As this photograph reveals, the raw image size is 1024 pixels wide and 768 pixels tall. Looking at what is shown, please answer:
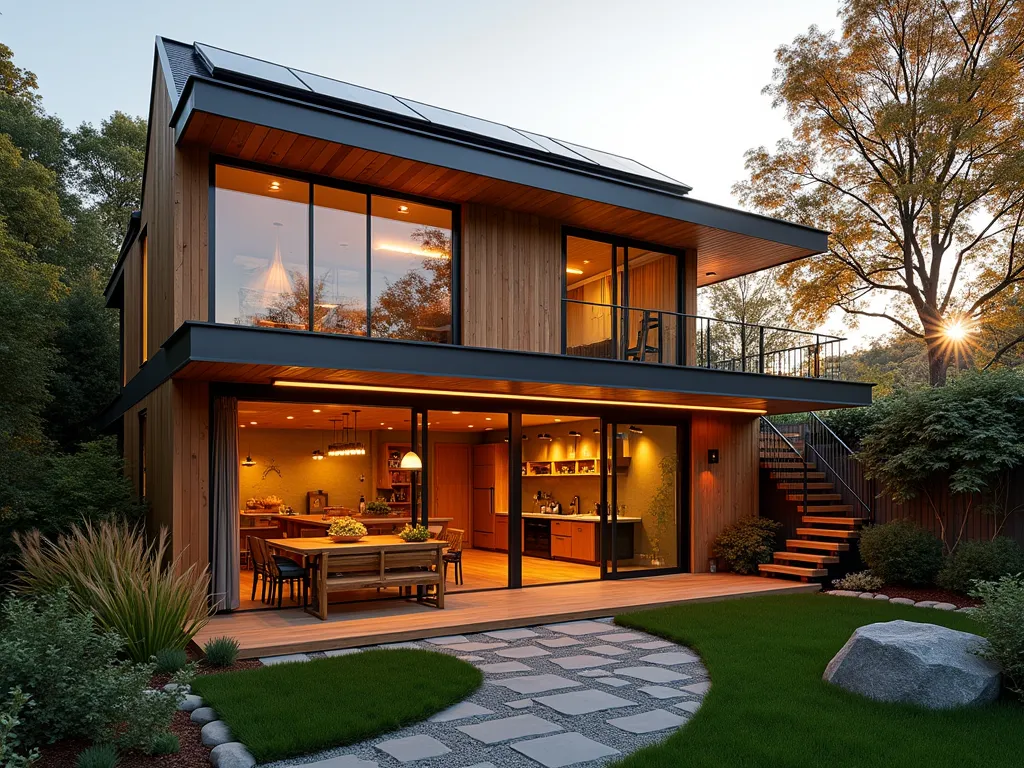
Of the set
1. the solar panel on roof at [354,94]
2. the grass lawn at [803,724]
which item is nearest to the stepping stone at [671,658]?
the grass lawn at [803,724]

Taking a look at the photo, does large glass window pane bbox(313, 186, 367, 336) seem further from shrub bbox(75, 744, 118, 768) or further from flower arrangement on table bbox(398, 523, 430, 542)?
shrub bbox(75, 744, 118, 768)

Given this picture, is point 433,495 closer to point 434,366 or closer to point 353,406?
point 353,406

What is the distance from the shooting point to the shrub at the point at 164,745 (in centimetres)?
462

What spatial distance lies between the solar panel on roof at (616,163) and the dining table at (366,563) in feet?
23.4

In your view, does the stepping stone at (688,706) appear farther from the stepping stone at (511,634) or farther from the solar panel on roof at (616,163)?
the solar panel on roof at (616,163)

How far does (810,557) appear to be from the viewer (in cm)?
1227

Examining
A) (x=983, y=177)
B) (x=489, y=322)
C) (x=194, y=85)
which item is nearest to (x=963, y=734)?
(x=489, y=322)

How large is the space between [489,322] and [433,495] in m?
7.51

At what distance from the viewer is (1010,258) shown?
1888 cm

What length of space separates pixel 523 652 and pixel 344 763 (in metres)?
3.26

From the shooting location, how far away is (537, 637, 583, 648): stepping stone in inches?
311

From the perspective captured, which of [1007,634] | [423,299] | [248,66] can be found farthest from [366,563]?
[248,66]

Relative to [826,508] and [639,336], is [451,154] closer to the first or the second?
[639,336]

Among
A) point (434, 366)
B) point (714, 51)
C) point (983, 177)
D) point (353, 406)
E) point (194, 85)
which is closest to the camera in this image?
point (194, 85)
